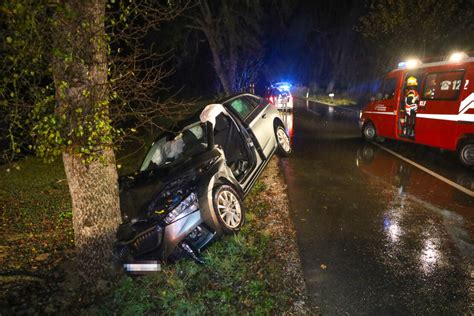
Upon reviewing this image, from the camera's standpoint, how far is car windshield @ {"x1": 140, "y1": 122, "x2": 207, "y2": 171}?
6.20m

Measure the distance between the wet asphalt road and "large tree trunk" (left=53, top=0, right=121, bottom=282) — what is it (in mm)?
2703

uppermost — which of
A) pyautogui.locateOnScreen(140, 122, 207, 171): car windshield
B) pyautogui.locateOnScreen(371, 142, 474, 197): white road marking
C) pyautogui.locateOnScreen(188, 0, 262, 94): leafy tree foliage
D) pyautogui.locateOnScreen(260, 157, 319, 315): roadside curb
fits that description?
pyautogui.locateOnScreen(188, 0, 262, 94): leafy tree foliage

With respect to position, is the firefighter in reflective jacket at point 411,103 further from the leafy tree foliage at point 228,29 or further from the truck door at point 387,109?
the leafy tree foliage at point 228,29

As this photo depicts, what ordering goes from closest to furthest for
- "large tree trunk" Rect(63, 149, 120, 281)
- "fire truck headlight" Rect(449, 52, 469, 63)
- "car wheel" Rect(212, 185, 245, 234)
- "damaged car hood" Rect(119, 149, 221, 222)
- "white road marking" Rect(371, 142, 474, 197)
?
"large tree trunk" Rect(63, 149, 120, 281) < "damaged car hood" Rect(119, 149, 221, 222) < "car wheel" Rect(212, 185, 245, 234) < "white road marking" Rect(371, 142, 474, 197) < "fire truck headlight" Rect(449, 52, 469, 63)

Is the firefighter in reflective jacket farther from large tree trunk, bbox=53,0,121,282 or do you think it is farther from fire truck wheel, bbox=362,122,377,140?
large tree trunk, bbox=53,0,121,282

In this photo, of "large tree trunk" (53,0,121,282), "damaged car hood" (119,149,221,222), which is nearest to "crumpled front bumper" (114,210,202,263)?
"damaged car hood" (119,149,221,222)

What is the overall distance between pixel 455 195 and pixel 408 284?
11.4 feet

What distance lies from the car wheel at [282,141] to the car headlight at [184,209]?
4087mm

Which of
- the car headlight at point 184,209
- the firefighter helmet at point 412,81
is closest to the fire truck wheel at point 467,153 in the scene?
the firefighter helmet at point 412,81

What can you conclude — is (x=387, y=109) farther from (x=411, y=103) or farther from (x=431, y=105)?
(x=431, y=105)

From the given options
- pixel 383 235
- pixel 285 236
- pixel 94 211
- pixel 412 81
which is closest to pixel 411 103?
pixel 412 81

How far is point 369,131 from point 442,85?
3.31 meters

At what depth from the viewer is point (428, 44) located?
2188 cm

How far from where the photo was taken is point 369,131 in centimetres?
1202
